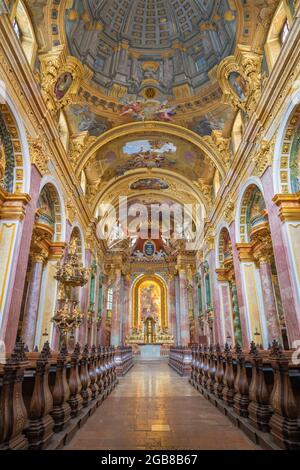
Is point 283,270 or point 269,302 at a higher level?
point 283,270

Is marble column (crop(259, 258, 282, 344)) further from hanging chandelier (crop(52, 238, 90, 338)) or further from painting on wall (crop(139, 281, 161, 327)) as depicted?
painting on wall (crop(139, 281, 161, 327))

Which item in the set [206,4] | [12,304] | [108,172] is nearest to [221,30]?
[206,4]

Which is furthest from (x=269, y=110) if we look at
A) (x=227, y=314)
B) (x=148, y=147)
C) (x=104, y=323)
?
(x=104, y=323)

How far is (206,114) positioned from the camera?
15.0 metres

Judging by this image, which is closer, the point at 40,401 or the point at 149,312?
the point at 40,401

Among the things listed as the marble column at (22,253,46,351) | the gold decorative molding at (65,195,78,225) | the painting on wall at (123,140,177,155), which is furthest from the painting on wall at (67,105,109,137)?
the marble column at (22,253,46,351)

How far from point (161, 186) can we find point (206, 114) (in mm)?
9253

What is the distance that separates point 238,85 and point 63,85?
25.1ft

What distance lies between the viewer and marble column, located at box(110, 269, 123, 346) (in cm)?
2385

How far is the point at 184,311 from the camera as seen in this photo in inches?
970

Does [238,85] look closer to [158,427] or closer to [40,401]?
[158,427]

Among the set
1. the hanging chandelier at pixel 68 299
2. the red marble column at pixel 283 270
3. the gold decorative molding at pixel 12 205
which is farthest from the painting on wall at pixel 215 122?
the gold decorative molding at pixel 12 205

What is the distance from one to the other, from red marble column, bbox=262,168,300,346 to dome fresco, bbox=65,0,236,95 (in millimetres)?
7257
